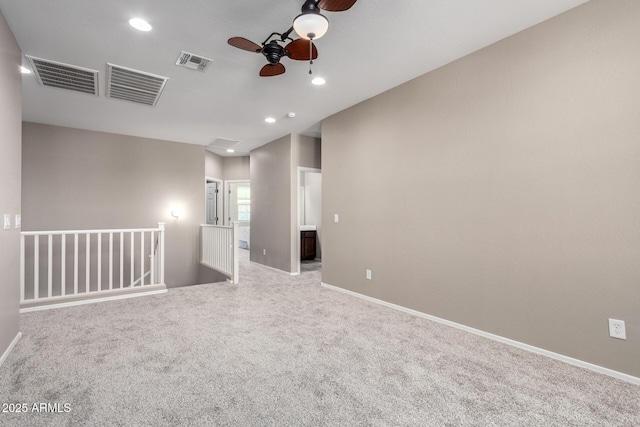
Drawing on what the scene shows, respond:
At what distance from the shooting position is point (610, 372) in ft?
6.95

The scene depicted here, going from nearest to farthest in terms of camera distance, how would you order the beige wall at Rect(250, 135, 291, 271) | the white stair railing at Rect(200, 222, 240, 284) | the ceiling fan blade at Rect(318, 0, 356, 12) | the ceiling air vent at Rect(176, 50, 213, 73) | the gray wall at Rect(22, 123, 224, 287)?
the ceiling fan blade at Rect(318, 0, 356, 12) → the ceiling air vent at Rect(176, 50, 213, 73) → the white stair railing at Rect(200, 222, 240, 284) → the gray wall at Rect(22, 123, 224, 287) → the beige wall at Rect(250, 135, 291, 271)

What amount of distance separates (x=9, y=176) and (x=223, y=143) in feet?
13.6

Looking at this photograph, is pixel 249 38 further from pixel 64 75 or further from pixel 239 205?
pixel 239 205

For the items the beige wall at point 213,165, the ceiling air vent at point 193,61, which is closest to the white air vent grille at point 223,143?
the beige wall at point 213,165

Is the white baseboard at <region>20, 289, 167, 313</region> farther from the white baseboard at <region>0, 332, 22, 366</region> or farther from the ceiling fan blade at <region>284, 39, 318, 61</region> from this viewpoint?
the ceiling fan blade at <region>284, 39, 318, 61</region>

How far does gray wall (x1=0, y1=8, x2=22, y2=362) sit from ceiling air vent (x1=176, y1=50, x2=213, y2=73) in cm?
123

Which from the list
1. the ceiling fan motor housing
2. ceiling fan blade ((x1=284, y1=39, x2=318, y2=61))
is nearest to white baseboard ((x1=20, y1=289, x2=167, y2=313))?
the ceiling fan motor housing

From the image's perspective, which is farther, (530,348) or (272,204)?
(272,204)

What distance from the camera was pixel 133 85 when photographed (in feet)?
11.7

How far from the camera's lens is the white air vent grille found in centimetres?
612

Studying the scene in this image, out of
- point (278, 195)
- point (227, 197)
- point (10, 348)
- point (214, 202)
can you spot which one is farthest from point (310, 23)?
point (214, 202)

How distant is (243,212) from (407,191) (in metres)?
7.05

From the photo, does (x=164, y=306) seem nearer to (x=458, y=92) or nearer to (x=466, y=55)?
(x=458, y=92)

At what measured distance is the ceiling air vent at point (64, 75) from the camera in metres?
3.07
